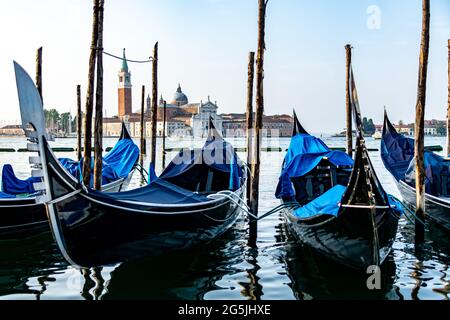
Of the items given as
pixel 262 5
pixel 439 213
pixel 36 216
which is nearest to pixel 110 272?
pixel 36 216

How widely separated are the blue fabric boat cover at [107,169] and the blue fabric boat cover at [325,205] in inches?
124

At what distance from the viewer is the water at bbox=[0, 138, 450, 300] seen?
424cm

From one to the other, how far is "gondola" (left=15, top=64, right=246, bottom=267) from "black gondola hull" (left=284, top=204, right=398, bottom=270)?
1134 mm

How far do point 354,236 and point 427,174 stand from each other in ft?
10.1

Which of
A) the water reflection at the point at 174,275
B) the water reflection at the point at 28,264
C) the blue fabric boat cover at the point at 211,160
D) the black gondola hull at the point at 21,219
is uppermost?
the blue fabric boat cover at the point at 211,160

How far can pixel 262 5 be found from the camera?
5.73 metres

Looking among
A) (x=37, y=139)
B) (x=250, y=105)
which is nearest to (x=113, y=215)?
(x=37, y=139)

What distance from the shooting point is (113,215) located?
4.01m

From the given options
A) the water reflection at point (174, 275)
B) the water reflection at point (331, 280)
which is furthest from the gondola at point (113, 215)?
the water reflection at point (331, 280)

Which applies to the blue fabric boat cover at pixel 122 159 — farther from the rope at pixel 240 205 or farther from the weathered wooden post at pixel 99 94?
the rope at pixel 240 205

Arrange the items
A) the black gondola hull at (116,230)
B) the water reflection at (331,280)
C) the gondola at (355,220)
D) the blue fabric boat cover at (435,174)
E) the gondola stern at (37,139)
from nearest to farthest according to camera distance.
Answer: the gondola stern at (37,139) → the black gondola hull at (116,230) → the gondola at (355,220) → the water reflection at (331,280) → the blue fabric boat cover at (435,174)

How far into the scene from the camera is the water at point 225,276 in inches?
167
